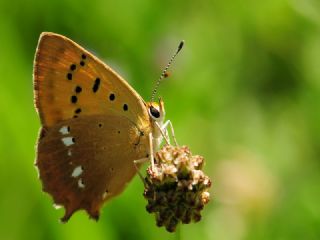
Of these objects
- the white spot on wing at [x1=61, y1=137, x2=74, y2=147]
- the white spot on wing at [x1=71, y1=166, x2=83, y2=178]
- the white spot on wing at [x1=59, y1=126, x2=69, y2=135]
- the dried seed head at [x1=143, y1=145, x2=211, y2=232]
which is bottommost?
the white spot on wing at [x1=71, y1=166, x2=83, y2=178]

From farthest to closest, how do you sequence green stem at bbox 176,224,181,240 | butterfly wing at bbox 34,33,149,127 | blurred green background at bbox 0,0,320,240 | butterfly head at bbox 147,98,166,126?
blurred green background at bbox 0,0,320,240 < butterfly head at bbox 147,98,166,126 < butterfly wing at bbox 34,33,149,127 < green stem at bbox 176,224,181,240

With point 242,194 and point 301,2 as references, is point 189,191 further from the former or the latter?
point 301,2

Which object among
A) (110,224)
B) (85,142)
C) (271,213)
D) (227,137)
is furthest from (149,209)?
(227,137)

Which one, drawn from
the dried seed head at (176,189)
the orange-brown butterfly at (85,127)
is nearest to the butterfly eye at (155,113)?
the orange-brown butterfly at (85,127)

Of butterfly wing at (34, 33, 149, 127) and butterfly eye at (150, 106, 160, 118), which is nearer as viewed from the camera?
butterfly wing at (34, 33, 149, 127)

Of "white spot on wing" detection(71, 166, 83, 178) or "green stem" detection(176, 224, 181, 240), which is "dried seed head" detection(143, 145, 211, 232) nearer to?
"green stem" detection(176, 224, 181, 240)

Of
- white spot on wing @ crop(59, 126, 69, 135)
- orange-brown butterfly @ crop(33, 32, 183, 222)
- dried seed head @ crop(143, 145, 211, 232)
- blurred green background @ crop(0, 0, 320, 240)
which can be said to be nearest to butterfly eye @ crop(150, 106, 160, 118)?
orange-brown butterfly @ crop(33, 32, 183, 222)

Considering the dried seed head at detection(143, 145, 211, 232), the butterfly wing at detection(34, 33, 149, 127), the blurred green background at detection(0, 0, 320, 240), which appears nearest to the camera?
the dried seed head at detection(143, 145, 211, 232)
